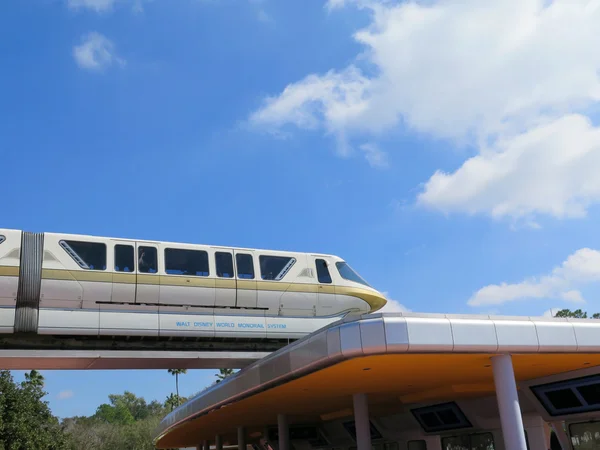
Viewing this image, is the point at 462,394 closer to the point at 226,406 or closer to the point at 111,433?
the point at 226,406

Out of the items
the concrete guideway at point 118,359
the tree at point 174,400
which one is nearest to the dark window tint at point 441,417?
the concrete guideway at point 118,359

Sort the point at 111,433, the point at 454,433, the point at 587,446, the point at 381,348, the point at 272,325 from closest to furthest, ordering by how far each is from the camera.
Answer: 1. the point at 381,348
2. the point at 587,446
3. the point at 272,325
4. the point at 454,433
5. the point at 111,433

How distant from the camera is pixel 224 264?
69.5 feet

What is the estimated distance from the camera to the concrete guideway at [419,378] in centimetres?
1117

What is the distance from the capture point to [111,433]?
3231 inches

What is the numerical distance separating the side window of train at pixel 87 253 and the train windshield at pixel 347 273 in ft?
28.4

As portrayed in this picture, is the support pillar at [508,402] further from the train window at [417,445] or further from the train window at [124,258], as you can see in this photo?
the train window at [417,445]

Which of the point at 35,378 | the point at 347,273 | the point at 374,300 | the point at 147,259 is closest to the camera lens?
the point at 147,259

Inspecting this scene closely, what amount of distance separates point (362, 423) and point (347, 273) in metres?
7.42

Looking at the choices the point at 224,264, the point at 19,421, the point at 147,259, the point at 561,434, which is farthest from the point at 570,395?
the point at 19,421

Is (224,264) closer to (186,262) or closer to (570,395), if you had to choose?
(186,262)

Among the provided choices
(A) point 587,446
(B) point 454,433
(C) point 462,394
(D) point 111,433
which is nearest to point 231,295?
(C) point 462,394

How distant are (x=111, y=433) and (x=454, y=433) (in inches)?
2768

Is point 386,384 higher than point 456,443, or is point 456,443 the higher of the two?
point 386,384
